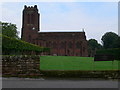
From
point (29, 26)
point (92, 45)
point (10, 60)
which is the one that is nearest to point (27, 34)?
point (29, 26)

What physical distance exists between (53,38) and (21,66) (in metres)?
74.8

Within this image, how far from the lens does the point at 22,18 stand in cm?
8212

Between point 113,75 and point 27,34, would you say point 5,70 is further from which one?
point 27,34

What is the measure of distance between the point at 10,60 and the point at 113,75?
6.23 meters

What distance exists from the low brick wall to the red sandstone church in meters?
67.5

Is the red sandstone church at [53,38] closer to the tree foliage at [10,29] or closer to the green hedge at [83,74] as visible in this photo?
the tree foliage at [10,29]

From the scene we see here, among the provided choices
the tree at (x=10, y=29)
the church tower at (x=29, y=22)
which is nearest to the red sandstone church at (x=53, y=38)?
the church tower at (x=29, y=22)

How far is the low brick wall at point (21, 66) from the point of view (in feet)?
38.2

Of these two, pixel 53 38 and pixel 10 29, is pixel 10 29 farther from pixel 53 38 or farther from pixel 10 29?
pixel 53 38

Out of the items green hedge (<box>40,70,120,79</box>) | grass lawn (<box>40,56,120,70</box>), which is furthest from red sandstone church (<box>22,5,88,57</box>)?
green hedge (<box>40,70,120,79</box>)

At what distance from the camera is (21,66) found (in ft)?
38.4

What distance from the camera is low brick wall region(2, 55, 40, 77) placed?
11.6m

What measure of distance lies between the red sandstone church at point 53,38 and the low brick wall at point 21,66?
67529mm

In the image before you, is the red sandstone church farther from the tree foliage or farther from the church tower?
the tree foliage
